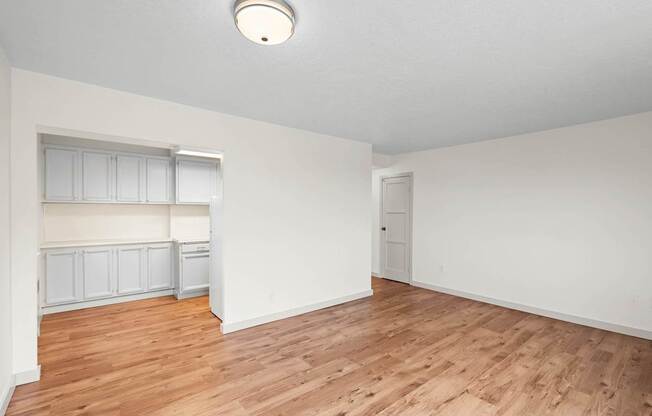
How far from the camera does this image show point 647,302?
11.2 ft

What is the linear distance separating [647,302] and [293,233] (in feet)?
14.0

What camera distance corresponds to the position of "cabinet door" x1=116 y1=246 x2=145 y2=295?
4488 mm

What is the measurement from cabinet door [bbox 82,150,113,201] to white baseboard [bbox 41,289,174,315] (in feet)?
4.98

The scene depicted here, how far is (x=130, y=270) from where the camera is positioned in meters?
4.57

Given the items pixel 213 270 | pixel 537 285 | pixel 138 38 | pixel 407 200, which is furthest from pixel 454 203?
pixel 138 38

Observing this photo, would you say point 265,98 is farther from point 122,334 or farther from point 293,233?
point 122,334

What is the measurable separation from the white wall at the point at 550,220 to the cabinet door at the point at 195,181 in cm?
389

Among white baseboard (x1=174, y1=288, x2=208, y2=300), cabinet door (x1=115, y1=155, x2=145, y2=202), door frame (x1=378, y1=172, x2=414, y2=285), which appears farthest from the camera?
door frame (x1=378, y1=172, x2=414, y2=285)

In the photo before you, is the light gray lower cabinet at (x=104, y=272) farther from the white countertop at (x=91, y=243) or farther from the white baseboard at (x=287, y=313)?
the white baseboard at (x=287, y=313)

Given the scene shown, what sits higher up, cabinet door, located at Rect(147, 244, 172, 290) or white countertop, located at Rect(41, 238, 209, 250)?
white countertop, located at Rect(41, 238, 209, 250)

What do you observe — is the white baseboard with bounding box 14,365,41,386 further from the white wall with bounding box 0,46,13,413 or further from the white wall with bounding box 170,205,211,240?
the white wall with bounding box 170,205,211,240

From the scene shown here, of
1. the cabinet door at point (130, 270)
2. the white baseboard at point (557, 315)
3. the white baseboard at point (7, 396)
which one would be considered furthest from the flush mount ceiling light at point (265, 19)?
the white baseboard at point (557, 315)

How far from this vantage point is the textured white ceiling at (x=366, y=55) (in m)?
1.67

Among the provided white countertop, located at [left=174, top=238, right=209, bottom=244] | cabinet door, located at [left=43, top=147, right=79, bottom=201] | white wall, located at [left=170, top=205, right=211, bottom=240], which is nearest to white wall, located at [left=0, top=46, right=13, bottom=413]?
cabinet door, located at [left=43, top=147, right=79, bottom=201]
